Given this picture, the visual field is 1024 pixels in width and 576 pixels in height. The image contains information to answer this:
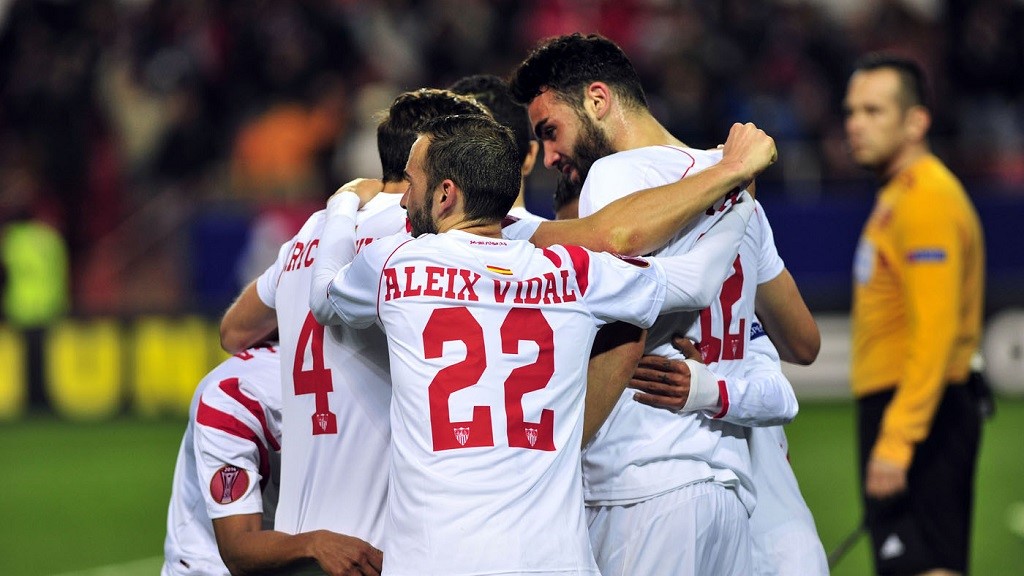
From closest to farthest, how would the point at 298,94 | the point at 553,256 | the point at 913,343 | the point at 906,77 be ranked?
the point at 553,256
the point at 913,343
the point at 906,77
the point at 298,94

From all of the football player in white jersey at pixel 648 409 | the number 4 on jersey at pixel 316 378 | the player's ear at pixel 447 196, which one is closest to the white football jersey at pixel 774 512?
the football player in white jersey at pixel 648 409

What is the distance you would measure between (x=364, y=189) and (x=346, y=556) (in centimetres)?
113

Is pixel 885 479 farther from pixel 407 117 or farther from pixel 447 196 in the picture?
pixel 447 196

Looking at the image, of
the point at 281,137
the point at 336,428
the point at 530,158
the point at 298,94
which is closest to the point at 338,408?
the point at 336,428

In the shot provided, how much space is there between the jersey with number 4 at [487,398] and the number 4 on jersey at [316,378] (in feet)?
1.61

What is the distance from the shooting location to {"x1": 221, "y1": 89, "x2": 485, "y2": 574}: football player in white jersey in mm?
4094

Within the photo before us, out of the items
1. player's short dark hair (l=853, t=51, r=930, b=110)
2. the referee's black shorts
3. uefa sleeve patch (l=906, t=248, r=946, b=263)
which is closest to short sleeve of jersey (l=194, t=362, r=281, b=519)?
the referee's black shorts

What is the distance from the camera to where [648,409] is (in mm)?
4016

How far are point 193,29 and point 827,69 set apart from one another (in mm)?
7003

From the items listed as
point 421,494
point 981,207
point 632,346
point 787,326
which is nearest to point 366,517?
point 421,494

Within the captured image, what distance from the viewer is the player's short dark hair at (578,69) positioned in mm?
4230

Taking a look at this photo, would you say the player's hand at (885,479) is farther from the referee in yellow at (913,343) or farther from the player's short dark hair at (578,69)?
the player's short dark hair at (578,69)

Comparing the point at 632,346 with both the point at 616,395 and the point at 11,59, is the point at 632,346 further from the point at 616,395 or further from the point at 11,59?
the point at 11,59

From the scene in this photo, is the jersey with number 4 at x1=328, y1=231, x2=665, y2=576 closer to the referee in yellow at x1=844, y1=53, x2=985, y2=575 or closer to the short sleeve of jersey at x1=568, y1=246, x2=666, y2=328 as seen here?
the short sleeve of jersey at x1=568, y1=246, x2=666, y2=328
